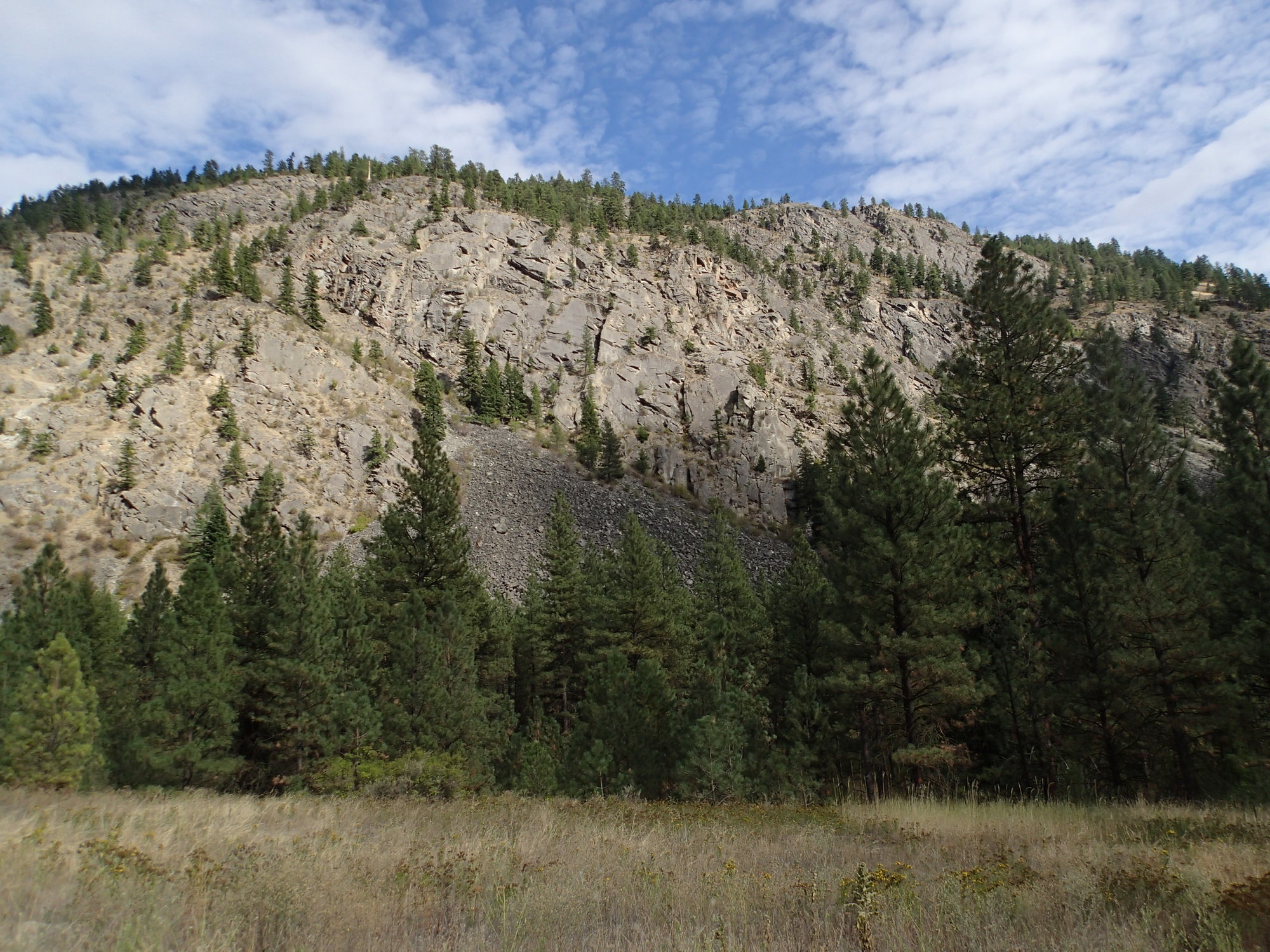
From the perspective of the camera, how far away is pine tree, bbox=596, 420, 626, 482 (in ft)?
211

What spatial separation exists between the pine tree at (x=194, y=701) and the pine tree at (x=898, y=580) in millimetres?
16250

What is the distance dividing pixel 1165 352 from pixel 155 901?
144176mm

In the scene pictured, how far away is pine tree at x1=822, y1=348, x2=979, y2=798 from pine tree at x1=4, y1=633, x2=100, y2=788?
56.7 ft

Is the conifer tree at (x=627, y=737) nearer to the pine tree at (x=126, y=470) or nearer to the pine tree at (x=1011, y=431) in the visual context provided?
the pine tree at (x=1011, y=431)

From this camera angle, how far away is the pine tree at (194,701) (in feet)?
53.1

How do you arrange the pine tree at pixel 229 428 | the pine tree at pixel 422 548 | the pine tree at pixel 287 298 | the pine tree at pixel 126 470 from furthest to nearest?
1. the pine tree at pixel 287 298
2. the pine tree at pixel 229 428
3. the pine tree at pixel 126 470
4. the pine tree at pixel 422 548

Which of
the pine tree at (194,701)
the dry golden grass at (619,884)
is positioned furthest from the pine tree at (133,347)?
the dry golden grass at (619,884)

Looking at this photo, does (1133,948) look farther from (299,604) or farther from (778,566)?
(778,566)

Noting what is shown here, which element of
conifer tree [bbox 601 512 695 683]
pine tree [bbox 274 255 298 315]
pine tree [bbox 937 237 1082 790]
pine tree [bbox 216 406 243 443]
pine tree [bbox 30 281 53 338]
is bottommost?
conifer tree [bbox 601 512 695 683]

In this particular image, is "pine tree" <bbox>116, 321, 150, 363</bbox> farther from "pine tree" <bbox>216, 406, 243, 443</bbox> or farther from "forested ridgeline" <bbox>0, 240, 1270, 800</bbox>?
"forested ridgeline" <bbox>0, 240, 1270, 800</bbox>

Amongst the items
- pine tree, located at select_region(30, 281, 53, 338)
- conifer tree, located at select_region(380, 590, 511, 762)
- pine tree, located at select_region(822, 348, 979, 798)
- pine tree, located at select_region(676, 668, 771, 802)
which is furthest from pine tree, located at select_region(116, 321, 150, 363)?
pine tree, located at select_region(822, 348, 979, 798)

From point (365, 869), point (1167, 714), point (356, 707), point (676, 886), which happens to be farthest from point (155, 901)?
point (1167, 714)

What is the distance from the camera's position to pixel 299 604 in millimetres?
18203

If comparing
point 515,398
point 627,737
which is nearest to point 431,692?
point 627,737
